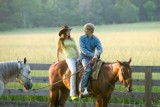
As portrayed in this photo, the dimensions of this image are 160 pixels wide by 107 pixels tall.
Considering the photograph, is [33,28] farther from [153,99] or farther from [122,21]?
[153,99]

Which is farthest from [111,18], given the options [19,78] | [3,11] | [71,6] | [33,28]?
[19,78]

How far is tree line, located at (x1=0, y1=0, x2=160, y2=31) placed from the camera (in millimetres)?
44938

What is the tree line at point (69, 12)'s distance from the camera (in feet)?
147

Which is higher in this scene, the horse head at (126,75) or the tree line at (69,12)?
the tree line at (69,12)

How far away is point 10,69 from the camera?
8.66 m

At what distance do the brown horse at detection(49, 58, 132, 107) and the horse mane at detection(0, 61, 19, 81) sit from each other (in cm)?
139

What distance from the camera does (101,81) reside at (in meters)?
8.91

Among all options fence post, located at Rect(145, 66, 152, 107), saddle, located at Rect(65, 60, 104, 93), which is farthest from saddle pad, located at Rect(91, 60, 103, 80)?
fence post, located at Rect(145, 66, 152, 107)

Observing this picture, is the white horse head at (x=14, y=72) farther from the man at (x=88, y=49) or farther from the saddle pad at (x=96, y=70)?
the saddle pad at (x=96, y=70)

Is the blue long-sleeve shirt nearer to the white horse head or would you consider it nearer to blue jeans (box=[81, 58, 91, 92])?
blue jeans (box=[81, 58, 91, 92])

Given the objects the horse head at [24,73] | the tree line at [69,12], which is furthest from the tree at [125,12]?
the horse head at [24,73]

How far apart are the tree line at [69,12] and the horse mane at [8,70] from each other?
1375 inches

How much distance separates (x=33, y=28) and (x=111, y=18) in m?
9.54

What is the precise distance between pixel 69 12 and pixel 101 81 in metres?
38.3
